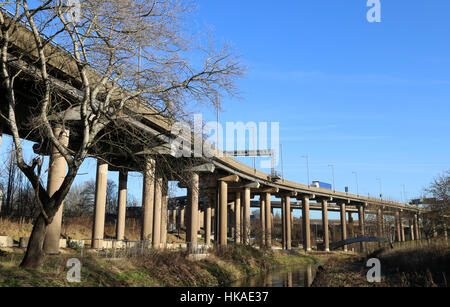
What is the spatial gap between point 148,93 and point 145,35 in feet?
7.25

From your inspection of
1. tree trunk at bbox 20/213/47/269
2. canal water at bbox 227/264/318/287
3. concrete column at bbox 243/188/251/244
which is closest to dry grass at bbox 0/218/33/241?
tree trunk at bbox 20/213/47/269

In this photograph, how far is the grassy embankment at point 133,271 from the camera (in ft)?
44.0

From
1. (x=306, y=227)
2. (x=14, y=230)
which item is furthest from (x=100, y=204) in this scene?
(x=306, y=227)

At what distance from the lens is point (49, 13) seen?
44.6 feet

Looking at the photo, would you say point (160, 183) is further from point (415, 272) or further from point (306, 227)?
point (306, 227)

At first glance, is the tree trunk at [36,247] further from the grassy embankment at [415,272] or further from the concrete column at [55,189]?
the grassy embankment at [415,272]

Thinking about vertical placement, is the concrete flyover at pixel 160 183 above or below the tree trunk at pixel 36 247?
above

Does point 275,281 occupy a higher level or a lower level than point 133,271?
lower

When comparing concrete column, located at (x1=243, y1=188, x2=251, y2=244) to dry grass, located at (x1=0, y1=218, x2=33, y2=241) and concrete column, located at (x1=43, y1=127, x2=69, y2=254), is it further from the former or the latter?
concrete column, located at (x1=43, y1=127, x2=69, y2=254)

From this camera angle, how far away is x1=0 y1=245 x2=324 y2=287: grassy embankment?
13.4 m

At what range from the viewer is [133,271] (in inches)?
747

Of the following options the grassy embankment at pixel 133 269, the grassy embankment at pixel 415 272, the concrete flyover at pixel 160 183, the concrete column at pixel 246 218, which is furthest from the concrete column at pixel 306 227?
the grassy embankment at pixel 415 272
